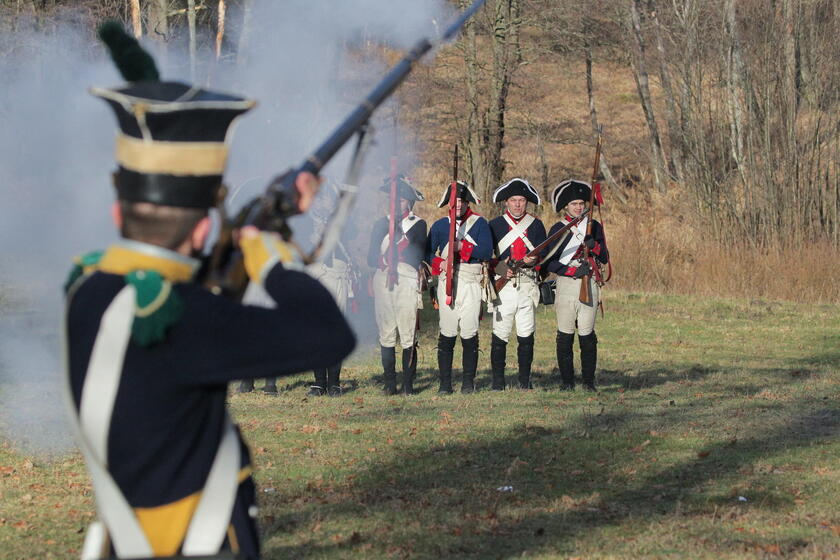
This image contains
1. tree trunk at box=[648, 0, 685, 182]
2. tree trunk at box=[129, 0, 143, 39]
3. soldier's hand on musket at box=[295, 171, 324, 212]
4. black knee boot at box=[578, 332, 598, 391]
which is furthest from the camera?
tree trunk at box=[648, 0, 685, 182]

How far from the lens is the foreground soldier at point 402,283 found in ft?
43.8

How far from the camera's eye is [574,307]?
13.5m

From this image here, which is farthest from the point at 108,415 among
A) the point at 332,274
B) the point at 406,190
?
the point at 332,274

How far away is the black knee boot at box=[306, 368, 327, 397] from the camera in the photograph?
43.3ft

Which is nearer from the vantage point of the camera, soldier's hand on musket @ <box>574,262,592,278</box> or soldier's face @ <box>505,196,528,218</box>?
soldier's hand on musket @ <box>574,262,592,278</box>

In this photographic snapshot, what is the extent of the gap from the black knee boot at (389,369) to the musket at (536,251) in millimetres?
1398

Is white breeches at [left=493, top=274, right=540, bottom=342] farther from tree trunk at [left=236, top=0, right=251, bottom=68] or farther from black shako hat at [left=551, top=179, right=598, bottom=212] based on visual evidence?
tree trunk at [left=236, top=0, right=251, bottom=68]

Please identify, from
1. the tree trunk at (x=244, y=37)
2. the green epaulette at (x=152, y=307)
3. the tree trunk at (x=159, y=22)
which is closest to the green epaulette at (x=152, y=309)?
the green epaulette at (x=152, y=307)

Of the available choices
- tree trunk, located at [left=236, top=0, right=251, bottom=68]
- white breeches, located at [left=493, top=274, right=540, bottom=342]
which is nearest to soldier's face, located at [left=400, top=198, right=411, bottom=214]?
white breeches, located at [left=493, top=274, right=540, bottom=342]

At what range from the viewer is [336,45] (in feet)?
34.5

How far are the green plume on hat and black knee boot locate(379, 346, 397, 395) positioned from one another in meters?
10.2

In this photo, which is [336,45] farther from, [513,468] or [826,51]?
[826,51]

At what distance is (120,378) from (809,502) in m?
6.15

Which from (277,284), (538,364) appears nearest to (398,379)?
(538,364)
